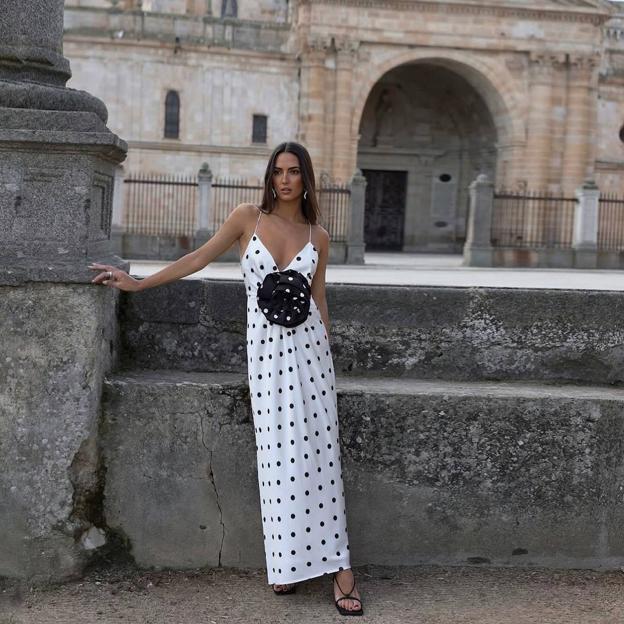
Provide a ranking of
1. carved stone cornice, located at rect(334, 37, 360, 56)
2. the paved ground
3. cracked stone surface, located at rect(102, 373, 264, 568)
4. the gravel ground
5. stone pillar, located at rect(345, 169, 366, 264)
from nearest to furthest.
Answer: the gravel ground
cracked stone surface, located at rect(102, 373, 264, 568)
the paved ground
stone pillar, located at rect(345, 169, 366, 264)
carved stone cornice, located at rect(334, 37, 360, 56)

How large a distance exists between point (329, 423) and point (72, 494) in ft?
3.83

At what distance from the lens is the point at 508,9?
1258 inches

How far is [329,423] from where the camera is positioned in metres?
4.15

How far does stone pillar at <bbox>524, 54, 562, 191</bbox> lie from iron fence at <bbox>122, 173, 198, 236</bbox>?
11.0 metres

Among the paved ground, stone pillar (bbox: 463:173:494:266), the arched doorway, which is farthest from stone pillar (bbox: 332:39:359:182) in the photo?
the paved ground

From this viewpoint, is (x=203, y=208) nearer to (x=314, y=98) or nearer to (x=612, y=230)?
(x=314, y=98)

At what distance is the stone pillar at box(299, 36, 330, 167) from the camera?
1228 inches

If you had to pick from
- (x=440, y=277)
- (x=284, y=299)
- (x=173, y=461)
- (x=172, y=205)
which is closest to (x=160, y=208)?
(x=172, y=205)

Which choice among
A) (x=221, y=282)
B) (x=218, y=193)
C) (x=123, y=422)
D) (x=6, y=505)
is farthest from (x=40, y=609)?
(x=218, y=193)

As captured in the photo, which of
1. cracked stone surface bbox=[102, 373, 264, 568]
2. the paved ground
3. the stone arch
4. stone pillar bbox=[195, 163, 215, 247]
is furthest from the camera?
the stone arch

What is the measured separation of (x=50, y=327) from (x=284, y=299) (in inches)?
40.1

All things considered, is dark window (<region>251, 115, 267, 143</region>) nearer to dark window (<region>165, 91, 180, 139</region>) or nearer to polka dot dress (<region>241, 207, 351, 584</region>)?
dark window (<region>165, 91, 180, 139</region>)

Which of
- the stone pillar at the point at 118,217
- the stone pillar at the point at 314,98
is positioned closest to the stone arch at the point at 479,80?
the stone pillar at the point at 314,98

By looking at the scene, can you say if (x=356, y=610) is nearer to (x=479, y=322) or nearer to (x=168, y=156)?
(x=479, y=322)
